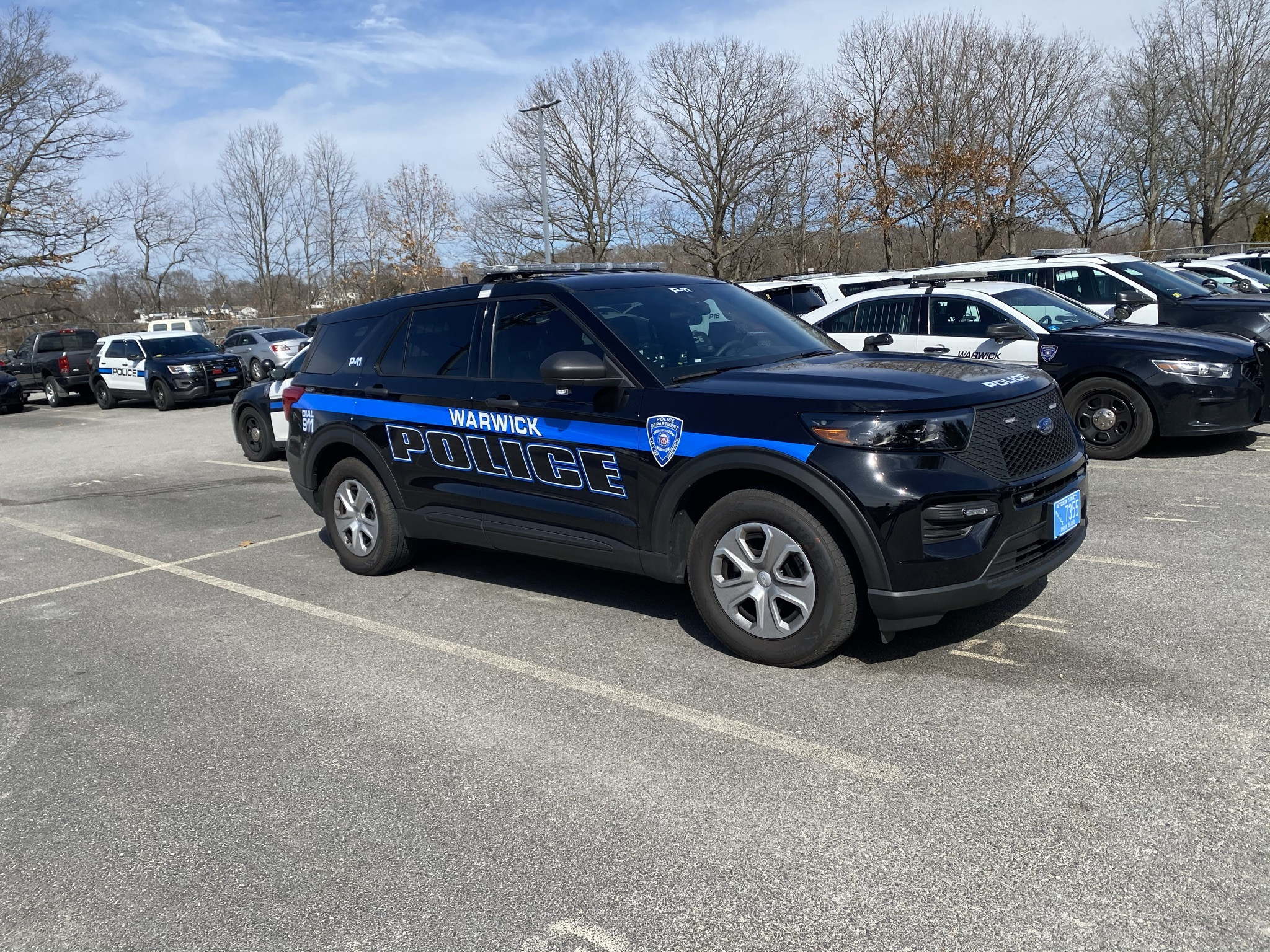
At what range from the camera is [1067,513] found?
14.3 ft

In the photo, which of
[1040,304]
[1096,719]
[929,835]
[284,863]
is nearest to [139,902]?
[284,863]

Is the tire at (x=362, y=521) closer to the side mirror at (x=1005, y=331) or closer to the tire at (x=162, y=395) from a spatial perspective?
the side mirror at (x=1005, y=331)

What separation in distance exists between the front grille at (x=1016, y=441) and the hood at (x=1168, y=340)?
4.83 meters

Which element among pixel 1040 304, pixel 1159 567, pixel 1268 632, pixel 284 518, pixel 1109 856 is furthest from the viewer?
pixel 1040 304

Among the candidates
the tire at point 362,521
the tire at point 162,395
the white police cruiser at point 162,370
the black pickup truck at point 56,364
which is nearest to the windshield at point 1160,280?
the tire at point 362,521

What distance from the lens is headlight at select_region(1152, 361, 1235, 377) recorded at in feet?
27.3

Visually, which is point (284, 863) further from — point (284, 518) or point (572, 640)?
point (284, 518)

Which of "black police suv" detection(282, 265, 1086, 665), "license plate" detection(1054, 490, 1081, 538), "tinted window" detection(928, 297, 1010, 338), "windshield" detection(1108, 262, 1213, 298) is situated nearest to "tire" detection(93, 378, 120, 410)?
"black police suv" detection(282, 265, 1086, 665)

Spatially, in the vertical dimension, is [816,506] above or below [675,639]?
above

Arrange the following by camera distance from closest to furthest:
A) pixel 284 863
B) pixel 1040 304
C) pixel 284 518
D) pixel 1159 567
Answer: pixel 284 863
pixel 1159 567
pixel 284 518
pixel 1040 304

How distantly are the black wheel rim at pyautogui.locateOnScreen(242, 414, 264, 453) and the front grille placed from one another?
9.92 metres

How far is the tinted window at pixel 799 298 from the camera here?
13.6 m

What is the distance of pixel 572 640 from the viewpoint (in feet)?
16.4

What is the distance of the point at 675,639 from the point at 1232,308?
8626mm
